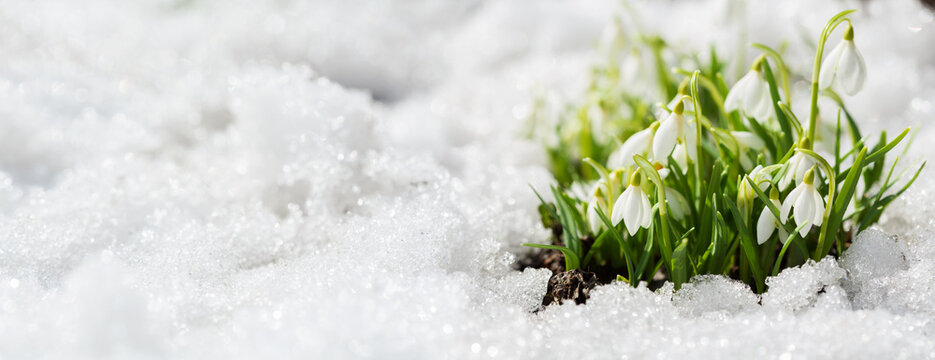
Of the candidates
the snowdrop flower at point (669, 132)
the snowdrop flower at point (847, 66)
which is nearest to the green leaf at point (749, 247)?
the snowdrop flower at point (669, 132)

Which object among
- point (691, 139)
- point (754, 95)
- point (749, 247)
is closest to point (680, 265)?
point (749, 247)

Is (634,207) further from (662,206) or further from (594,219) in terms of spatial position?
(594,219)

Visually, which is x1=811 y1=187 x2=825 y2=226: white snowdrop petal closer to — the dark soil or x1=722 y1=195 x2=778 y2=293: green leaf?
x1=722 y1=195 x2=778 y2=293: green leaf

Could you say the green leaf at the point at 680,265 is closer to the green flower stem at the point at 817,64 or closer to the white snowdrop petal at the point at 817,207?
the white snowdrop petal at the point at 817,207

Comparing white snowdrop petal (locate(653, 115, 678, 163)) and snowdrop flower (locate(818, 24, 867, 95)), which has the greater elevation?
snowdrop flower (locate(818, 24, 867, 95))

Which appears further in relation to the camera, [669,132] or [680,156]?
[680,156]

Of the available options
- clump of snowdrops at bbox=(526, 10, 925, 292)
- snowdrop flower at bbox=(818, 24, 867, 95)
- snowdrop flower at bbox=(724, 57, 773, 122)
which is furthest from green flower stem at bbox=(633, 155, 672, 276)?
snowdrop flower at bbox=(818, 24, 867, 95)
